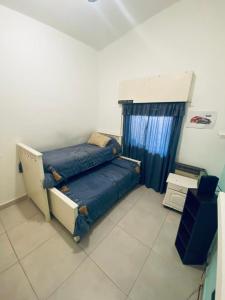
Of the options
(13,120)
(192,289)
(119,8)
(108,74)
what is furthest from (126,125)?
(192,289)

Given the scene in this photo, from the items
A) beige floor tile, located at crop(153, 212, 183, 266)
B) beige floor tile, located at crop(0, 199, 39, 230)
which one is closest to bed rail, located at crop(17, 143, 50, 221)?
beige floor tile, located at crop(0, 199, 39, 230)

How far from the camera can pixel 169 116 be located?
6.71 ft

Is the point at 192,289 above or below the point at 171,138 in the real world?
below

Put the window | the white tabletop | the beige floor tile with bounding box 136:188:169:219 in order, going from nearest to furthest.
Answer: the white tabletop, the beige floor tile with bounding box 136:188:169:219, the window

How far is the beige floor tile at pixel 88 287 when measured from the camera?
1.07 meters

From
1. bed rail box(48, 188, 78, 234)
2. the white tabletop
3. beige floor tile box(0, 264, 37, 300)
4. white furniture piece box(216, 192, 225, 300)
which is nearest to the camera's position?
white furniture piece box(216, 192, 225, 300)

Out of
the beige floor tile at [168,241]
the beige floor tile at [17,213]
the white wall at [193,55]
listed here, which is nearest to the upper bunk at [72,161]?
the beige floor tile at [17,213]

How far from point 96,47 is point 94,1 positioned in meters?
1.02

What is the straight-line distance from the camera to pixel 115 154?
2.58 meters

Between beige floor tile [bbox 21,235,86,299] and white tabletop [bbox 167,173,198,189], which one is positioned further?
white tabletop [bbox 167,173,198,189]

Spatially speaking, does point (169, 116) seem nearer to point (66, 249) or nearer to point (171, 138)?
point (171, 138)

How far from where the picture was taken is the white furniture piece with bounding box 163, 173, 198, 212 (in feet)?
6.02

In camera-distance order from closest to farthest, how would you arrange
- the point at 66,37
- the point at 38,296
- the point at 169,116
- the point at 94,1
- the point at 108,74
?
the point at 38,296
the point at 94,1
the point at 169,116
the point at 66,37
the point at 108,74

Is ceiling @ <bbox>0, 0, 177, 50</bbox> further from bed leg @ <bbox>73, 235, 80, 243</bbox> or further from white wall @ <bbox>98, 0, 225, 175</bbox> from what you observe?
bed leg @ <bbox>73, 235, 80, 243</bbox>
